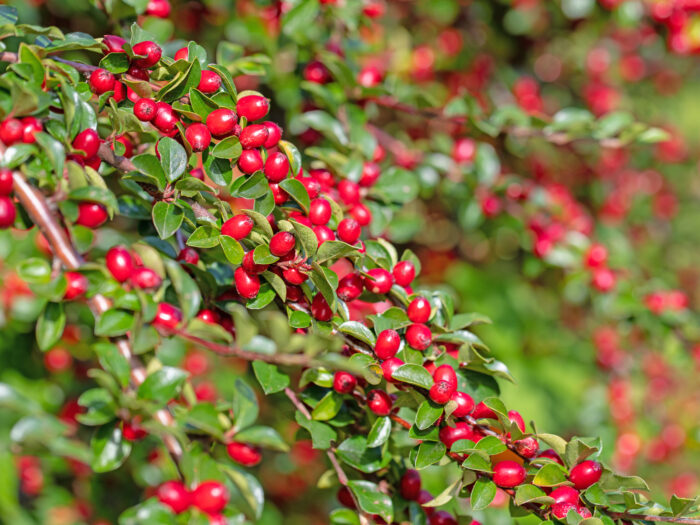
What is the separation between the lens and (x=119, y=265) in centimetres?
81

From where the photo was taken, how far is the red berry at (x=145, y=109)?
2.87ft

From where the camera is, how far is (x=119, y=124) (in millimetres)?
869

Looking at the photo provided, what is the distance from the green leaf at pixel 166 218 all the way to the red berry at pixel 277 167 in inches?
5.7

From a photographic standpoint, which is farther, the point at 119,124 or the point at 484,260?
the point at 484,260

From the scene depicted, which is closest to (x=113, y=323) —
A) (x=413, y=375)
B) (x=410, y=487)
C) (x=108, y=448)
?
(x=108, y=448)

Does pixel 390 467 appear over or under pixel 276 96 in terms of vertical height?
under

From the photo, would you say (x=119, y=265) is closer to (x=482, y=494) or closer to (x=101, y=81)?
(x=101, y=81)

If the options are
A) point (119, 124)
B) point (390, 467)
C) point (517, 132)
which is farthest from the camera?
point (517, 132)

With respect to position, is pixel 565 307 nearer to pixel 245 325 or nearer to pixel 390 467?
pixel 390 467

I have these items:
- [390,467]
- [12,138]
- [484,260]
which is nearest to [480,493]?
[390,467]

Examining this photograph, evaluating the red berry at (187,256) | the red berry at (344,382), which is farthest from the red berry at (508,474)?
the red berry at (187,256)

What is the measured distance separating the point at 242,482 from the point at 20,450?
11.4 inches

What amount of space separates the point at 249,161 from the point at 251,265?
0.15m

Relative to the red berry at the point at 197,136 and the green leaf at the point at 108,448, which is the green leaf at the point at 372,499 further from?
the red berry at the point at 197,136
